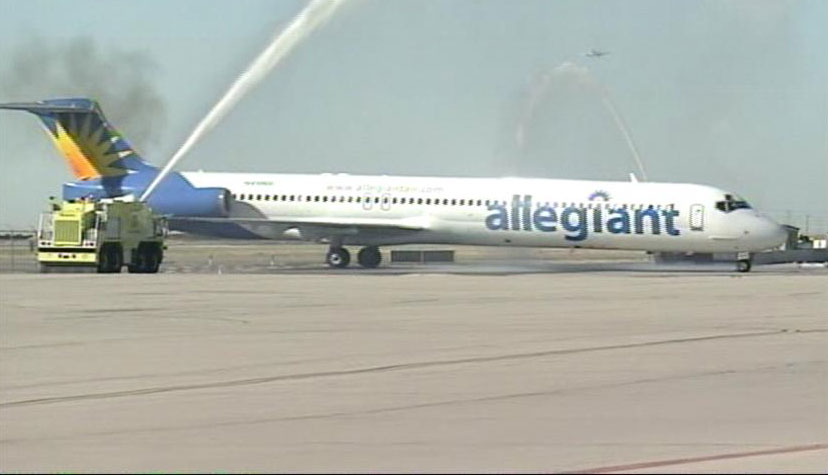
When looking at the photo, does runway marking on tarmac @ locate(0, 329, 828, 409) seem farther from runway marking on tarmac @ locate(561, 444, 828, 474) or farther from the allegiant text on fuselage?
the allegiant text on fuselage

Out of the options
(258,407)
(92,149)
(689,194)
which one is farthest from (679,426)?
(92,149)

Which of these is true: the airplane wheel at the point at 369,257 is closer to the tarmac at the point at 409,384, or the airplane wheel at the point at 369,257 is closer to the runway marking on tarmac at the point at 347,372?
the tarmac at the point at 409,384

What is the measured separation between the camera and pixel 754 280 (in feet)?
147

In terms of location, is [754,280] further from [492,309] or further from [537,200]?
[492,309]

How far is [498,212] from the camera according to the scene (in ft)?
188

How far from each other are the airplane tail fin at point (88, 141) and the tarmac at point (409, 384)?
2485 cm

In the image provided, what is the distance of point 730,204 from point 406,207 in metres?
12.0

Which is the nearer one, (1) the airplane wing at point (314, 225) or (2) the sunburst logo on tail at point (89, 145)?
(2) the sunburst logo on tail at point (89, 145)

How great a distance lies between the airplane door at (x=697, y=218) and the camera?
180 feet

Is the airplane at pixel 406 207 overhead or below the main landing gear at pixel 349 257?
overhead

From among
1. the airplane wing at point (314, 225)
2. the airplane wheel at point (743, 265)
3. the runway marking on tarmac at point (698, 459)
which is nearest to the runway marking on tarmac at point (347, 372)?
the runway marking on tarmac at point (698, 459)

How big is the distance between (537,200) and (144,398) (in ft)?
137

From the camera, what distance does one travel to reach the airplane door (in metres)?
A: 54.9

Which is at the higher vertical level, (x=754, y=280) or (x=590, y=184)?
(x=590, y=184)
